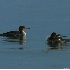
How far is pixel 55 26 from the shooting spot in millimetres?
38625

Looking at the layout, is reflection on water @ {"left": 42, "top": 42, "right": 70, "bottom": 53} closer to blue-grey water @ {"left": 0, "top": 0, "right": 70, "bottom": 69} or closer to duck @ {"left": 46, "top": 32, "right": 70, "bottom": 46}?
blue-grey water @ {"left": 0, "top": 0, "right": 70, "bottom": 69}

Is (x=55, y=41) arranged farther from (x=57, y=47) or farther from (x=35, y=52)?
(x=35, y=52)

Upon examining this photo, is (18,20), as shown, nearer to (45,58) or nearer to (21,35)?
(21,35)

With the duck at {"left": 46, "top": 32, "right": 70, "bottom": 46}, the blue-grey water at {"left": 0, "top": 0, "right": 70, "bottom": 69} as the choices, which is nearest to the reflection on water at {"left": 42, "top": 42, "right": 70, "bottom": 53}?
the blue-grey water at {"left": 0, "top": 0, "right": 70, "bottom": 69}

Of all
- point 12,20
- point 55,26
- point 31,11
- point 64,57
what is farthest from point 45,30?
point 31,11

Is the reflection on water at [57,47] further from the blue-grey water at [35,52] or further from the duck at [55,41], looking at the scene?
the duck at [55,41]

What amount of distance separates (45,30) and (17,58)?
12.5 meters

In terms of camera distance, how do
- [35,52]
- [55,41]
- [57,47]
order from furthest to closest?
1. [55,41]
2. [57,47]
3. [35,52]

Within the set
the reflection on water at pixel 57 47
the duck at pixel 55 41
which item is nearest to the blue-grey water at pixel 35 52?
the reflection on water at pixel 57 47

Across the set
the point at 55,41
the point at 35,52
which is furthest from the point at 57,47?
the point at 35,52

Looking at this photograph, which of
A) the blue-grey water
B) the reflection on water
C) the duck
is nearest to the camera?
the blue-grey water

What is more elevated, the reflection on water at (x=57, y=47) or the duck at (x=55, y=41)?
the duck at (x=55, y=41)

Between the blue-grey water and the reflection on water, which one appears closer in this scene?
the blue-grey water

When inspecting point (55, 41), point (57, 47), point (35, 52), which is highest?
point (55, 41)
